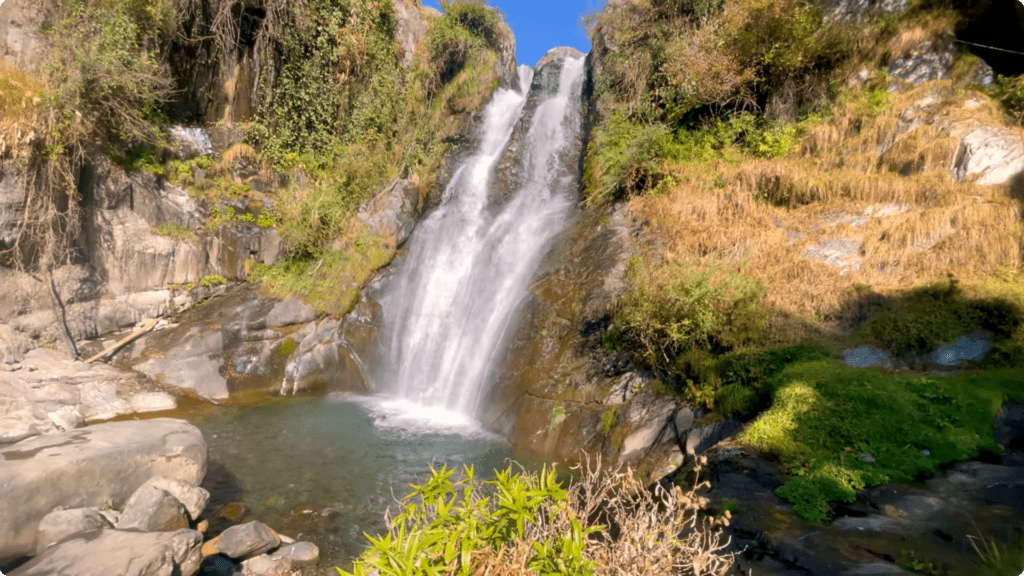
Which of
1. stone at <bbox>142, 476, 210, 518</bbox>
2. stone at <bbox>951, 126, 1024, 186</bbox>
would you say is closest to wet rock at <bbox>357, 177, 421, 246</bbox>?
stone at <bbox>142, 476, 210, 518</bbox>

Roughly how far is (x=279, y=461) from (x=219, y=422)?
7.39 feet

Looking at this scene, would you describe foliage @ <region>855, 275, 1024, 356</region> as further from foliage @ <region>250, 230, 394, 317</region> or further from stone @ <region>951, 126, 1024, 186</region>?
foliage @ <region>250, 230, 394, 317</region>

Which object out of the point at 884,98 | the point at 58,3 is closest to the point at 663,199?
the point at 884,98

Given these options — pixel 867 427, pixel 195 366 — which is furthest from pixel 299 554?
pixel 195 366

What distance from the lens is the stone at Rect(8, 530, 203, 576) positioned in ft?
14.6

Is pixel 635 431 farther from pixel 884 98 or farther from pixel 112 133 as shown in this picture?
pixel 112 133

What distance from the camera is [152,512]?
5695 mm

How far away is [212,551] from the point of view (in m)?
5.56

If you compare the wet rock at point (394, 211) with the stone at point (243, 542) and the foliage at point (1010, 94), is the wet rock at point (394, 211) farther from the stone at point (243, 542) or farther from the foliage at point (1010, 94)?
the foliage at point (1010, 94)

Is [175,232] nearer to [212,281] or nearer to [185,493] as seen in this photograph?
[212,281]

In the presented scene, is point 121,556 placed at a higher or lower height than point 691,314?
lower

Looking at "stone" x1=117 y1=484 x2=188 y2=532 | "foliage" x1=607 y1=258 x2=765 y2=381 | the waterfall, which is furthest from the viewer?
the waterfall

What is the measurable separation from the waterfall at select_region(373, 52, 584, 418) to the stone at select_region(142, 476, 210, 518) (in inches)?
184

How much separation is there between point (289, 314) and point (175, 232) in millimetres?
3467
